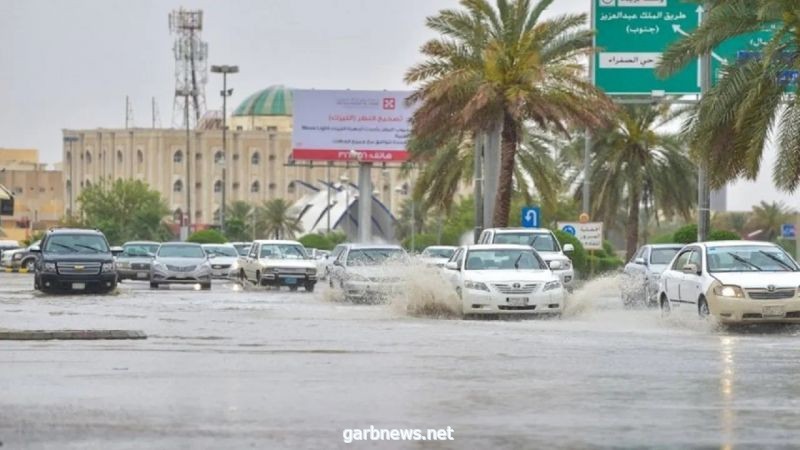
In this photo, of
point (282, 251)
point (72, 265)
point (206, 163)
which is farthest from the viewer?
point (206, 163)

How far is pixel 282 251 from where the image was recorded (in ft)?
164

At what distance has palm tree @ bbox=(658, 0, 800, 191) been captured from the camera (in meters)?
34.0

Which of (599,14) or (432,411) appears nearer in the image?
(432,411)

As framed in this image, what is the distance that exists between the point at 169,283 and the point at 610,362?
1249 inches

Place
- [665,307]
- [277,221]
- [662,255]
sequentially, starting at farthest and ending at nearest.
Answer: [277,221] < [662,255] < [665,307]

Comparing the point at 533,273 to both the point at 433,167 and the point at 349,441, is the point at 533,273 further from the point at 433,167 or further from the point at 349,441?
the point at 433,167

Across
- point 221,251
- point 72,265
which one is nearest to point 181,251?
point 72,265

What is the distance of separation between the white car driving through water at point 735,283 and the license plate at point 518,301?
2416 millimetres

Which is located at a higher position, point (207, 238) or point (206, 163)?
point (206, 163)

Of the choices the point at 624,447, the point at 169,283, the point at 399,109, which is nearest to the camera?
the point at 624,447

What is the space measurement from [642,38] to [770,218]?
75.4 meters

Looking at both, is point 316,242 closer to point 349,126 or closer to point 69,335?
point 349,126

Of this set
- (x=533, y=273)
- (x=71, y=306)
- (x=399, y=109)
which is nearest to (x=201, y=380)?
(x=533, y=273)

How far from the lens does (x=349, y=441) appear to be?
470 inches
